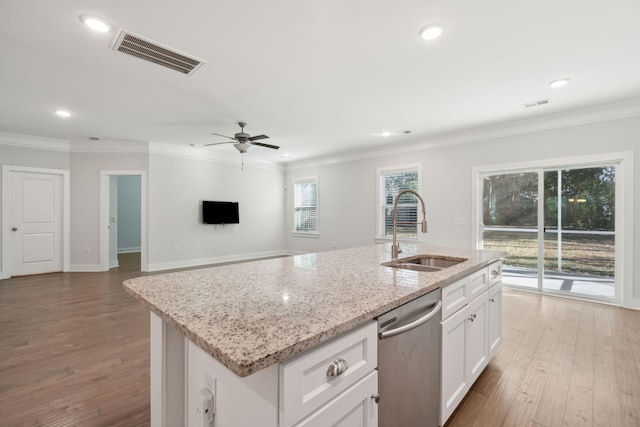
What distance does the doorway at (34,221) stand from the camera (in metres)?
5.19

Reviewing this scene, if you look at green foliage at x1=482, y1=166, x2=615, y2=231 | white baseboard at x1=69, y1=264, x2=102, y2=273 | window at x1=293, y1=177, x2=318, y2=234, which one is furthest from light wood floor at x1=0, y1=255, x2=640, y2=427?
window at x1=293, y1=177, x2=318, y2=234

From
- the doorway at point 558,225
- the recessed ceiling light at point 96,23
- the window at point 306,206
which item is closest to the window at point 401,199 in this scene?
the doorway at point 558,225

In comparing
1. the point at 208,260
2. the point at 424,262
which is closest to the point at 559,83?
the point at 424,262

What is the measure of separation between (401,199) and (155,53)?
474cm

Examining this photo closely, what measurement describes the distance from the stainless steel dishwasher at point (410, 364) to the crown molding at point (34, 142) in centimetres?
721

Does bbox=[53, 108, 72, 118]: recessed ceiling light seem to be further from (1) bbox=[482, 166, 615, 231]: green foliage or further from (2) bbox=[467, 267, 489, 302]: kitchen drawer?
(1) bbox=[482, 166, 615, 231]: green foliage

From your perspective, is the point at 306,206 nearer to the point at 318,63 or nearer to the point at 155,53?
the point at 318,63

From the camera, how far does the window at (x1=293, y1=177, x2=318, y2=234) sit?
Result: 7570 mm

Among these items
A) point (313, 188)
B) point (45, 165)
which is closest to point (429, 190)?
point (313, 188)

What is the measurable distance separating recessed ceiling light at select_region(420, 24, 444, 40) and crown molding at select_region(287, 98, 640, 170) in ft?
9.70

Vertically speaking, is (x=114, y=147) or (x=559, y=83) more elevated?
(x=559, y=83)

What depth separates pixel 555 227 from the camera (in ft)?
13.8

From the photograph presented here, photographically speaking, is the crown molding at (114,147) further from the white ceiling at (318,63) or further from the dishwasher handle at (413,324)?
the dishwasher handle at (413,324)

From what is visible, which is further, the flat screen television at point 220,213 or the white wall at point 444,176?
the flat screen television at point 220,213
